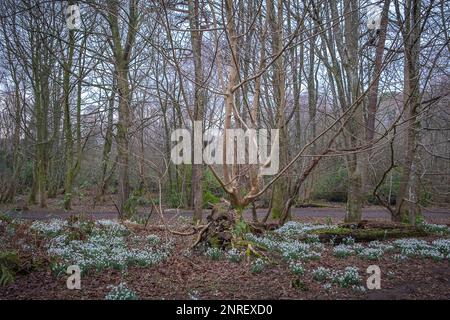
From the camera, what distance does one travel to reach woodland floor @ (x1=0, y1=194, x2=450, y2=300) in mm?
4996

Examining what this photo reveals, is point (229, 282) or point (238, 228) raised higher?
point (238, 228)

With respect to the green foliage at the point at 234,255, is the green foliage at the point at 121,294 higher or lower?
lower

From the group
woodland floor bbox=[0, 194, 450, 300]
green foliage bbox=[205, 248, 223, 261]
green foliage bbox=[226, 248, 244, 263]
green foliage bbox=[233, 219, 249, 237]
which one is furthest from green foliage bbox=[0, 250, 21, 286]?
green foliage bbox=[233, 219, 249, 237]

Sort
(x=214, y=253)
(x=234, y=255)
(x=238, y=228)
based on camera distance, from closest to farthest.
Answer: (x=234, y=255) → (x=214, y=253) → (x=238, y=228)

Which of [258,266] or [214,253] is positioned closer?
[258,266]

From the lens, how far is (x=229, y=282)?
5488 mm

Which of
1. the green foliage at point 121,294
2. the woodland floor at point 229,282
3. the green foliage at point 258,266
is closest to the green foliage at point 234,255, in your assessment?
the woodland floor at point 229,282

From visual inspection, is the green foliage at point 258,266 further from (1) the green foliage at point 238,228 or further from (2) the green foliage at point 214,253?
(1) the green foliage at point 238,228

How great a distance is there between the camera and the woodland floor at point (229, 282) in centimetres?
500

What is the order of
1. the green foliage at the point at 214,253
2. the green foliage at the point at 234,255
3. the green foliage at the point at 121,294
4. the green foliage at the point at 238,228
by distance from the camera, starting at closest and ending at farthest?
the green foliage at the point at 121,294 → the green foliage at the point at 234,255 → the green foliage at the point at 214,253 → the green foliage at the point at 238,228

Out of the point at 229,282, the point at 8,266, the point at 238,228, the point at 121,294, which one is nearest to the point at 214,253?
the point at 238,228

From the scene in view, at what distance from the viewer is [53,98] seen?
2073 cm

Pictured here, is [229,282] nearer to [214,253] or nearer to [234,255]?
[234,255]
